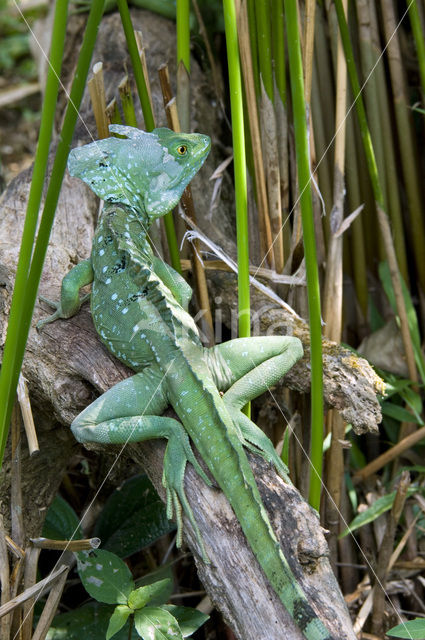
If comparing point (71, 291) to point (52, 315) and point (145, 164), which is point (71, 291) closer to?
point (52, 315)

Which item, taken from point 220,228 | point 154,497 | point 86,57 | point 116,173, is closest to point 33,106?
point 220,228

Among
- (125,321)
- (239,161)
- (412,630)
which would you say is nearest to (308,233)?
(239,161)

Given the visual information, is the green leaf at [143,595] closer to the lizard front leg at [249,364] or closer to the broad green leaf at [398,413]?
the lizard front leg at [249,364]

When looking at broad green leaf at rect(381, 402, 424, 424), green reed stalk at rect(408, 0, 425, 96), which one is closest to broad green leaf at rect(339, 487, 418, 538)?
broad green leaf at rect(381, 402, 424, 424)

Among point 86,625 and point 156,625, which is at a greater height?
point 156,625

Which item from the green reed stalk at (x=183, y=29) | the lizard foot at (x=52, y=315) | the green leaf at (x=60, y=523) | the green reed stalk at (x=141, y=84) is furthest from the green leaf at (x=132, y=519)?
the green reed stalk at (x=183, y=29)
